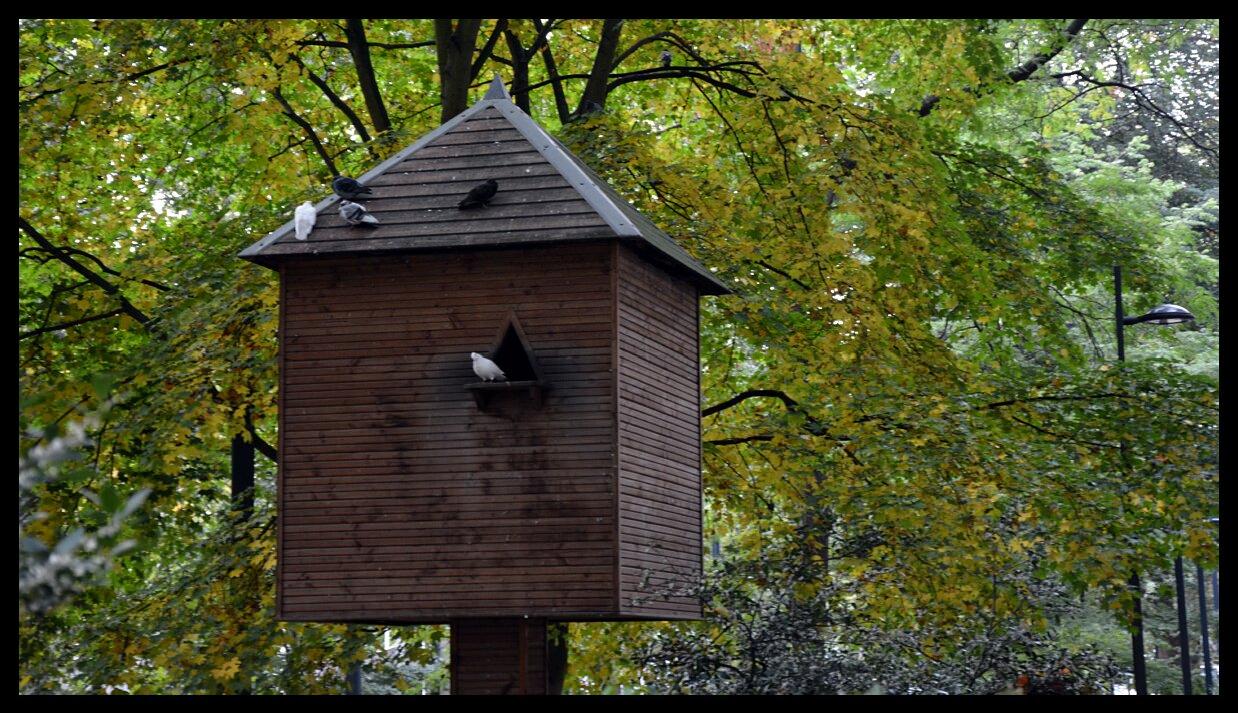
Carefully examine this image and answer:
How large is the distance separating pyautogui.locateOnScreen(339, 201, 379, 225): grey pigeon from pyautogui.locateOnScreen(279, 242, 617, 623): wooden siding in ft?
0.65

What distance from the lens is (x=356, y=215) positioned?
8.48 meters

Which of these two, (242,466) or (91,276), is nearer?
(91,276)

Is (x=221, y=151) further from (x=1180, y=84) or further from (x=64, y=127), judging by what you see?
(x=1180, y=84)

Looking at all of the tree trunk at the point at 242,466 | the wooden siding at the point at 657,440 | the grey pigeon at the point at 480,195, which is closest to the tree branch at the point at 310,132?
the tree trunk at the point at 242,466

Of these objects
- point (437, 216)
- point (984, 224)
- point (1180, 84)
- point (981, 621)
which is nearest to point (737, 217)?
point (984, 224)

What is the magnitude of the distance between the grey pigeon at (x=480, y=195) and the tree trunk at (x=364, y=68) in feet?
15.9

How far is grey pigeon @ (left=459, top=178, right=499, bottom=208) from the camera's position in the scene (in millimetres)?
8453

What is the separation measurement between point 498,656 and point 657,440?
1473 mm

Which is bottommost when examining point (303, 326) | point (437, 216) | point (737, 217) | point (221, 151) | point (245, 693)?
point (245, 693)

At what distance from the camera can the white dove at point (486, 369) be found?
8.08 meters

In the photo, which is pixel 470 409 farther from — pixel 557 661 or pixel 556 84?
pixel 556 84

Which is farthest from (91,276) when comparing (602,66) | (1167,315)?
(1167,315)

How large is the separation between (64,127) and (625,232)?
6.63 metres
